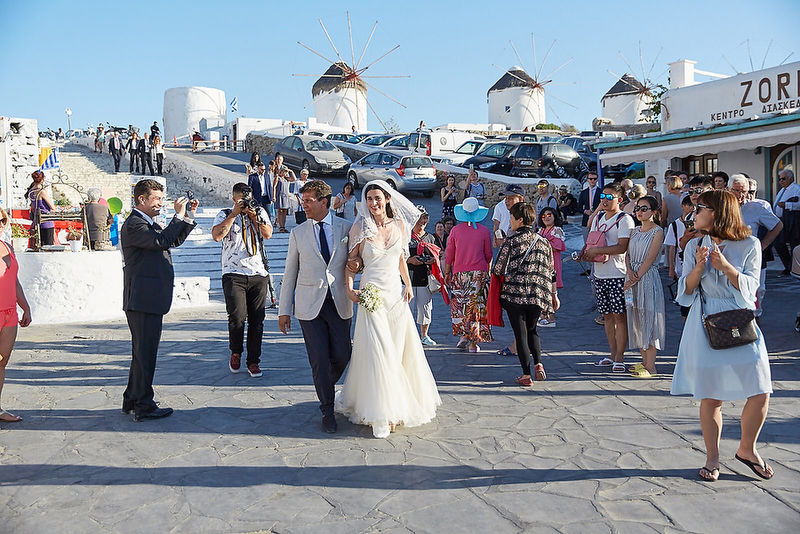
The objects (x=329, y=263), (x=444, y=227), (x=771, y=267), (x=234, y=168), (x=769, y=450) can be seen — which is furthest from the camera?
(x=234, y=168)

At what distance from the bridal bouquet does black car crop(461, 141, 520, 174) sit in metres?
19.0

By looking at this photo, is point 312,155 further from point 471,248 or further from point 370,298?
point 370,298

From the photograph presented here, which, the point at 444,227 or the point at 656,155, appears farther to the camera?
the point at 656,155

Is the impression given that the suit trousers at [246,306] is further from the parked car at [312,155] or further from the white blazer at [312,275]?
the parked car at [312,155]

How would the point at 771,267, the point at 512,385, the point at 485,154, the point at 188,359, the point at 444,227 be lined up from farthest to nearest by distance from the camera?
the point at 485,154 → the point at 771,267 → the point at 444,227 → the point at 188,359 → the point at 512,385

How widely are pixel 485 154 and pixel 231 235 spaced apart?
1883cm

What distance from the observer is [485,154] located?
2488cm

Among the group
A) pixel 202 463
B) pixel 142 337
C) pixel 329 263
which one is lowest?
pixel 202 463

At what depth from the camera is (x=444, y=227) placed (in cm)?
1020

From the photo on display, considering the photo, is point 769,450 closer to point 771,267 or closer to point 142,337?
point 142,337

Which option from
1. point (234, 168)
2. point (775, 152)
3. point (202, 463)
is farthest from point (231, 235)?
point (234, 168)

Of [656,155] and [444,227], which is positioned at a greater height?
[656,155]

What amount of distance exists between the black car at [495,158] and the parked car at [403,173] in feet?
5.46

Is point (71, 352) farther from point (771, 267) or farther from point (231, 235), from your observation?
point (771, 267)
